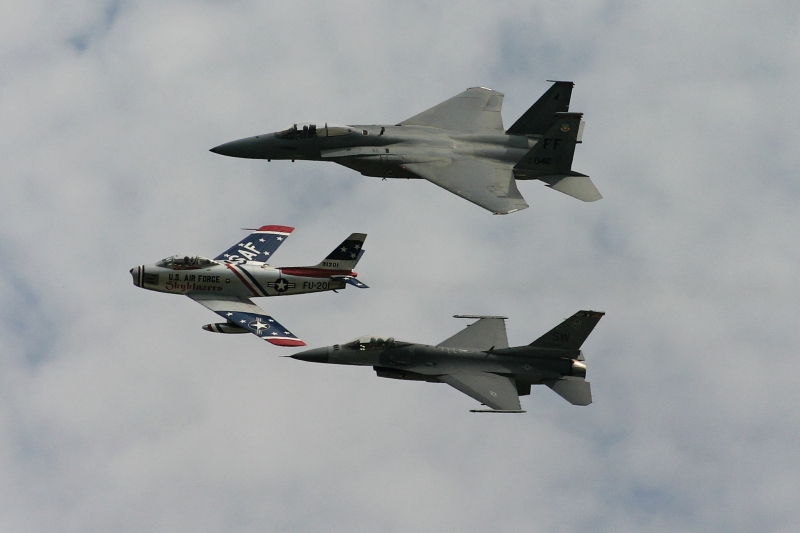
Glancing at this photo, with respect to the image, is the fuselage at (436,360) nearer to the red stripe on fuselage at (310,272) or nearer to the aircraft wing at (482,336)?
the aircraft wing at (482,336)

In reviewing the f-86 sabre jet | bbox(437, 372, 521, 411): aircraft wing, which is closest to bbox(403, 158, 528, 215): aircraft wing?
the f-86 sabre jet

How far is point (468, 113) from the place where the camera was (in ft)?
269

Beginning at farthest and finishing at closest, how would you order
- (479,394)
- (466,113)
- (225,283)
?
(466,113) → (225,283) → (479,394)

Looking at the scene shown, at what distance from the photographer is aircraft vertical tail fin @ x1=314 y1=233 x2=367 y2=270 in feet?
255

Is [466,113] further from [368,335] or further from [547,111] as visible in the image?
[368,335]

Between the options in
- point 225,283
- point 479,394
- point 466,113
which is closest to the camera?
point 479,394

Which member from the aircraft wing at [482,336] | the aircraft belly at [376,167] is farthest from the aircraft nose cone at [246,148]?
the aircraft wing at [482,336]

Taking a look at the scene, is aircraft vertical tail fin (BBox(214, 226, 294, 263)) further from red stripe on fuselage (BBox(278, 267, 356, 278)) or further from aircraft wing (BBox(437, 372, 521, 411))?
aircraft wing (BBox(437, 372, 521, 411))

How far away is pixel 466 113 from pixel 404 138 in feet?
18.2

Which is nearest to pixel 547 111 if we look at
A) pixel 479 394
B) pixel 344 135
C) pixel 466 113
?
pixel 466 113

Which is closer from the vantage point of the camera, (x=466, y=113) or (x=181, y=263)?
(x=181, y=263)

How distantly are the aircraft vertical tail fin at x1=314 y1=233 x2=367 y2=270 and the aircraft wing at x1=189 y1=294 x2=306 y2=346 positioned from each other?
410 cm

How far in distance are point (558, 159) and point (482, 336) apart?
345 inches

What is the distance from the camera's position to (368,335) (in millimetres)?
73000
